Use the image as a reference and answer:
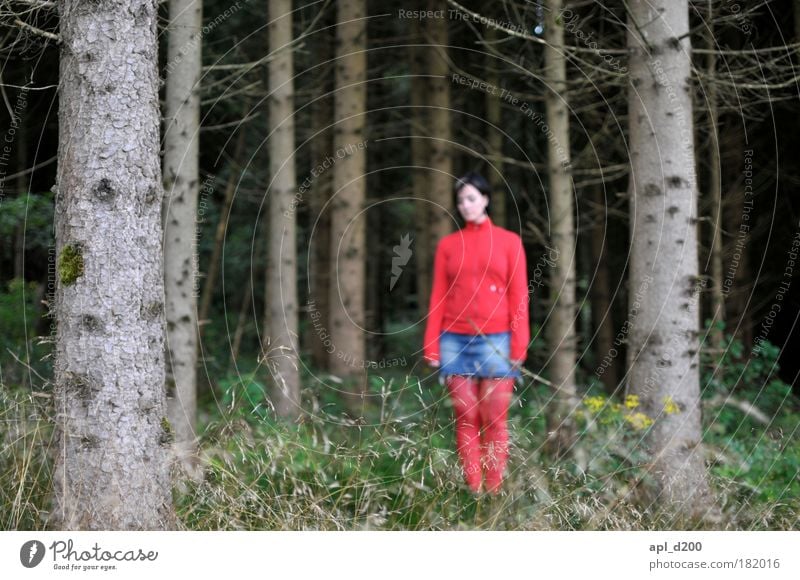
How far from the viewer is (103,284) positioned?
4078 millimetres

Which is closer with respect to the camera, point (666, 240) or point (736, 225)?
point (666, 240)

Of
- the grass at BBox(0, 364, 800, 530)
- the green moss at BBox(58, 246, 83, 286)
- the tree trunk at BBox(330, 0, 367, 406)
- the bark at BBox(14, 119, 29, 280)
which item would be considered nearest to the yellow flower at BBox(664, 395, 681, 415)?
the grass at BBox(0, 364, 800, 530)

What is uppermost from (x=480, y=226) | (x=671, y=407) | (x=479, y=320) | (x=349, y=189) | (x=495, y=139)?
(x=495, y=139)

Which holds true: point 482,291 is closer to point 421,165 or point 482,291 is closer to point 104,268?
point 104,268

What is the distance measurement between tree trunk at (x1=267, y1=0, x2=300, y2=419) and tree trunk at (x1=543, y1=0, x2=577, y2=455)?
257 cm

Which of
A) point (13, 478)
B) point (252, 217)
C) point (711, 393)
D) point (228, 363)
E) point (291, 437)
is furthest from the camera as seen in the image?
point (252, 217)

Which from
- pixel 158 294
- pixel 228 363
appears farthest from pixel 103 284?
pixel 228 363

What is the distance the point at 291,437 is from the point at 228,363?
24.1ft

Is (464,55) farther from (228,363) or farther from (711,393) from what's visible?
(711,393)

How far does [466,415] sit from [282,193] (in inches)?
165

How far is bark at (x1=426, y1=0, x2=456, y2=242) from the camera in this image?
11.6 metres

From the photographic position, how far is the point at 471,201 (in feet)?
18.4

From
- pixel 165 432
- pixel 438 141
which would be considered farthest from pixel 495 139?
pixel 165 432
